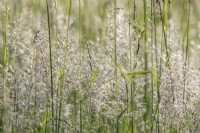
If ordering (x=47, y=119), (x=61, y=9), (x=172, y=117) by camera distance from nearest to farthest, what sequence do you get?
(x=172, y=117)
(x=47, y=119)
(x=61, y=9)

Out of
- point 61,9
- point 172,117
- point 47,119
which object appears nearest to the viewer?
point 172,117

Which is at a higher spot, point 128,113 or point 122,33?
point 122,33

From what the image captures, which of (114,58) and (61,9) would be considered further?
(61,9)

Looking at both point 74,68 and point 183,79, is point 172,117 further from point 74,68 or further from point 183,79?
point 74,68

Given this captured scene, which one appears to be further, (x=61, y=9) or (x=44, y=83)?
(x=61, y=9)

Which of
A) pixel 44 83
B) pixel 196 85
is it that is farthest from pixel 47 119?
pixel 196 85

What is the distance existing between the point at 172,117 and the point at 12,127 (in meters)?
0.70

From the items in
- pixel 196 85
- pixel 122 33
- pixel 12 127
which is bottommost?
pixel 12 127

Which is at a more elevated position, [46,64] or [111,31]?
[111,31]

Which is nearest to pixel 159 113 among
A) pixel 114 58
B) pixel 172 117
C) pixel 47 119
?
pixel 172 117

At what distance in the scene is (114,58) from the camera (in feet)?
7.22

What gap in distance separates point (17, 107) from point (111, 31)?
0.52 m

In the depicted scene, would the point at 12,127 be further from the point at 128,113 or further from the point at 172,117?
the point at 172,117

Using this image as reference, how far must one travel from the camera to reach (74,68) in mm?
2193
